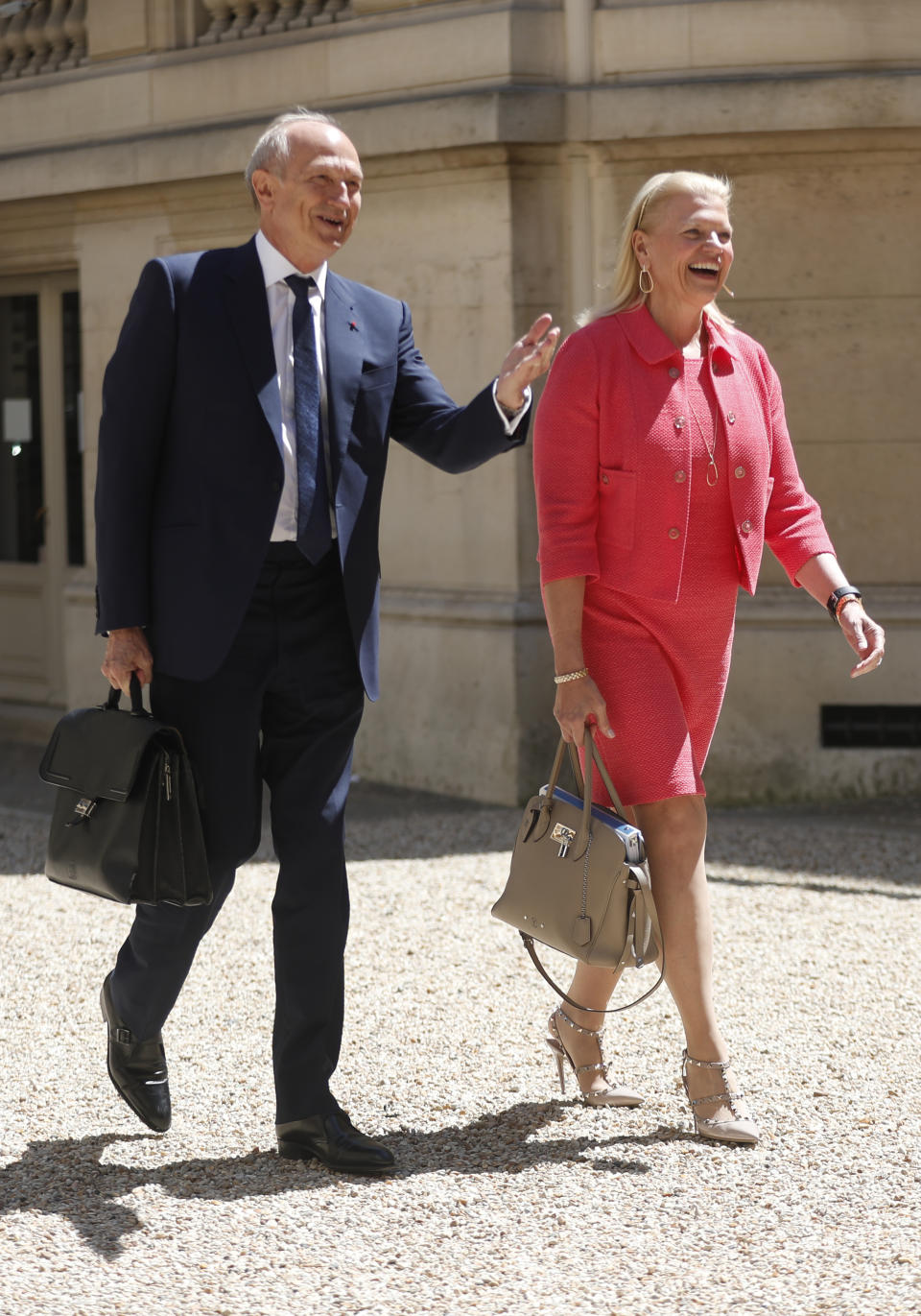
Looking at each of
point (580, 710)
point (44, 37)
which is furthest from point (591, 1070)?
point (44, 37)

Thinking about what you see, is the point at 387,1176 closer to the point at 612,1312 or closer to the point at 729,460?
the point at 612,1312

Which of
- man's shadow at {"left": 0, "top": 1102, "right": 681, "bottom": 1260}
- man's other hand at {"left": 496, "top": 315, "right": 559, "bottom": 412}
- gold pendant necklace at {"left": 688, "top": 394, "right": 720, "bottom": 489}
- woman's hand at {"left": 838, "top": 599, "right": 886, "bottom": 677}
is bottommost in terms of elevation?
man's shadow at {"left": 0, "top": 1102, "right": 681, "bottom": 1260}

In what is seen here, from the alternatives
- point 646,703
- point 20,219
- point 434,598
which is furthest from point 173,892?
point 20,219

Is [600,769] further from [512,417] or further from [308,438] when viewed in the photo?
[308,438]

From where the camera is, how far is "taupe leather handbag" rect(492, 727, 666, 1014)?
3.75 metres

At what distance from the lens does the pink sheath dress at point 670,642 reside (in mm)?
3904

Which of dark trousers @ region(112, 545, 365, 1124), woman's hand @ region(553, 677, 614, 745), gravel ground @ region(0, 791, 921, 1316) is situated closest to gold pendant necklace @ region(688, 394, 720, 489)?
woman's hand @ region(553, 677, 614, 745)

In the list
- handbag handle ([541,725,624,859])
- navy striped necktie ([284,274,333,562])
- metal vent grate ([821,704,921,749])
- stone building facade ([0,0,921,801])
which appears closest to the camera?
navy striped necktie ([284,274,333,562])

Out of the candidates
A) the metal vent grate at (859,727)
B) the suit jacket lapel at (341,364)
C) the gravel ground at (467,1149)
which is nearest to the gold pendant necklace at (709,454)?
the suit jacket lapel at (341,364)

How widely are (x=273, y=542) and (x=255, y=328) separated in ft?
1.34

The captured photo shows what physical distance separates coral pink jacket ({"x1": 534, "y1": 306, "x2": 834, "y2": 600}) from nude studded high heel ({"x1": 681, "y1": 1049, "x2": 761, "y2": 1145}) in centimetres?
96

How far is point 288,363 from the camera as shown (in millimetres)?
3703

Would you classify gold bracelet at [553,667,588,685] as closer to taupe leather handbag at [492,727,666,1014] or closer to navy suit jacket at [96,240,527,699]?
taupe leather handbag at [492,727,666,1014]

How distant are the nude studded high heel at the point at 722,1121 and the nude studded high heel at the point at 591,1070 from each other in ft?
0.65
